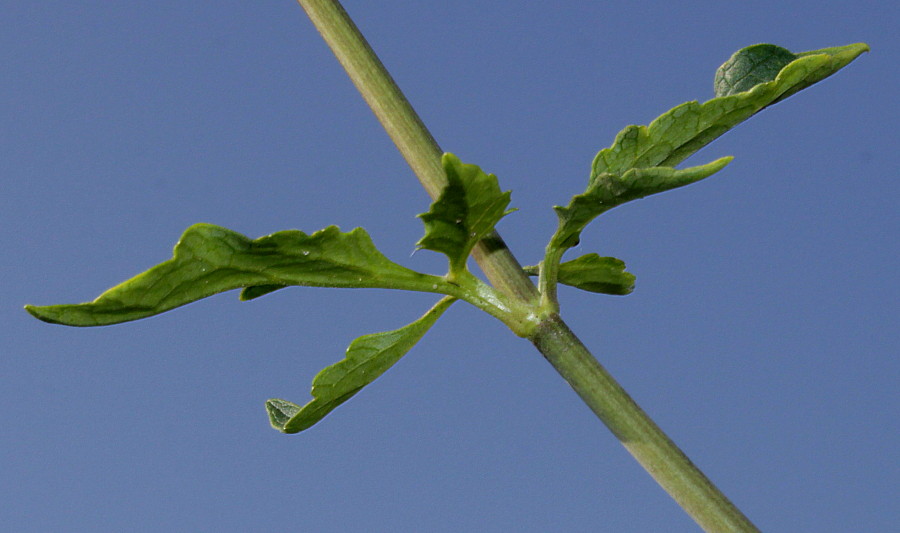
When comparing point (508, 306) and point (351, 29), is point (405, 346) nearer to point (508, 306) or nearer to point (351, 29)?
point (508, 306)

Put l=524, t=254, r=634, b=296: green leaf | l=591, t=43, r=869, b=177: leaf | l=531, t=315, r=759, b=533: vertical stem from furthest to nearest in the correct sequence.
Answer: l=524, t=254, r=634, b=296: green leaf < l=591, t=43, r=869, b=177: leaf < l=531, t=315, r=759, b=533: vertical stem

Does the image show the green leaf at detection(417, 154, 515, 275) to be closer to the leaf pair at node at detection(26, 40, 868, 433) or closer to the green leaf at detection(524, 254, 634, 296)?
the leaf pair at node at detection(26, 40, 868, 433)

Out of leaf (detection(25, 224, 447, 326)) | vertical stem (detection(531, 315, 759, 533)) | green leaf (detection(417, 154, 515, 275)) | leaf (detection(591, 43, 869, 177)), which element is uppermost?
leaf (detection(25, 224, 447, 326))

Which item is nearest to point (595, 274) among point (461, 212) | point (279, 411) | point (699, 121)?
point (699, 121)

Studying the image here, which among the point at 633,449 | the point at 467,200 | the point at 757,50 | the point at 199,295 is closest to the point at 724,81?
the point at 757,50

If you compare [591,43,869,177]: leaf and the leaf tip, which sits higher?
the leaf tip

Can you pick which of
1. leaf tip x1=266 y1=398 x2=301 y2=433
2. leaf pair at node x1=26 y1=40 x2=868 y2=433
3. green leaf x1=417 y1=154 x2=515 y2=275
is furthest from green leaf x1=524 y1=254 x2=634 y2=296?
leaf tip x1=266 y1=398 x2=301 y2=433
